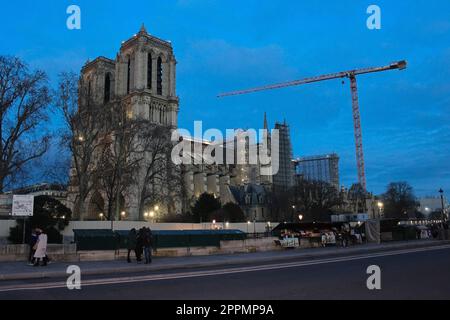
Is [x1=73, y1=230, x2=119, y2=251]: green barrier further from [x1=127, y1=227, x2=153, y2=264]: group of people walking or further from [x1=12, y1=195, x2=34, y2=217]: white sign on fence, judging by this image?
[x1=12, y1=195, x2=34, y2=217]: white sign on fence

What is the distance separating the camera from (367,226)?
44.4 m

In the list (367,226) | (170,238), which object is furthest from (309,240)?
(170,238)

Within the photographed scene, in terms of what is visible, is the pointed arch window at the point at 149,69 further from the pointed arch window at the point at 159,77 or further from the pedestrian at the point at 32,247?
the pedestrian at the point at 32,247

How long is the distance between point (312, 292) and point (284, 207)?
8607 cm

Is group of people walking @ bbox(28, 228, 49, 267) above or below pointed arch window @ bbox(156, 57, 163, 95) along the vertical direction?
below

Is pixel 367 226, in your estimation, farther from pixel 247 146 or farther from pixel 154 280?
pixel 247 146

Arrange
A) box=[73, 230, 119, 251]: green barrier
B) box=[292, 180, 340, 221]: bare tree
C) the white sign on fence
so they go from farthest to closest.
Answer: box=[292, 180, 340, 221]: bare tree, box=[73, 230, 119, 251]: green barrier, the white sign on fence

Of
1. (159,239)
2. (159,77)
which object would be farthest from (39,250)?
(159,77)

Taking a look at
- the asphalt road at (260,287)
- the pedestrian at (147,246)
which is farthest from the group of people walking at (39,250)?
the asphalt road at (260,287)

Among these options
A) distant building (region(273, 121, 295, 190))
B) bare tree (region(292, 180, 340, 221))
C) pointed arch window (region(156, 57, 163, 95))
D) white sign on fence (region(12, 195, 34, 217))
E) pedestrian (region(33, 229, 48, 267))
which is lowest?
pedestrian (region(33, 229, 48, 267))

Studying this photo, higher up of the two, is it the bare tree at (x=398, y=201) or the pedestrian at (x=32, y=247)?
the bare tree at (x=398, y=201)

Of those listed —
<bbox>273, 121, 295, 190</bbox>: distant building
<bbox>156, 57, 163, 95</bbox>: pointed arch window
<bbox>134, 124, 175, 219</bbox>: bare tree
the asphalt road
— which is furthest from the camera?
<bbox>273, 121, 295, 190</bbox>: distant building

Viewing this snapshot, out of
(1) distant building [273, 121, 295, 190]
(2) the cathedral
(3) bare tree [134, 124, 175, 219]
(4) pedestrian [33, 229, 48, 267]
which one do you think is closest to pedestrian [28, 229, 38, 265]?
(4) pedestrian [33, 229, 48, 267]

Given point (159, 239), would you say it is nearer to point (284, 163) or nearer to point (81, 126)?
point (81, 126)
